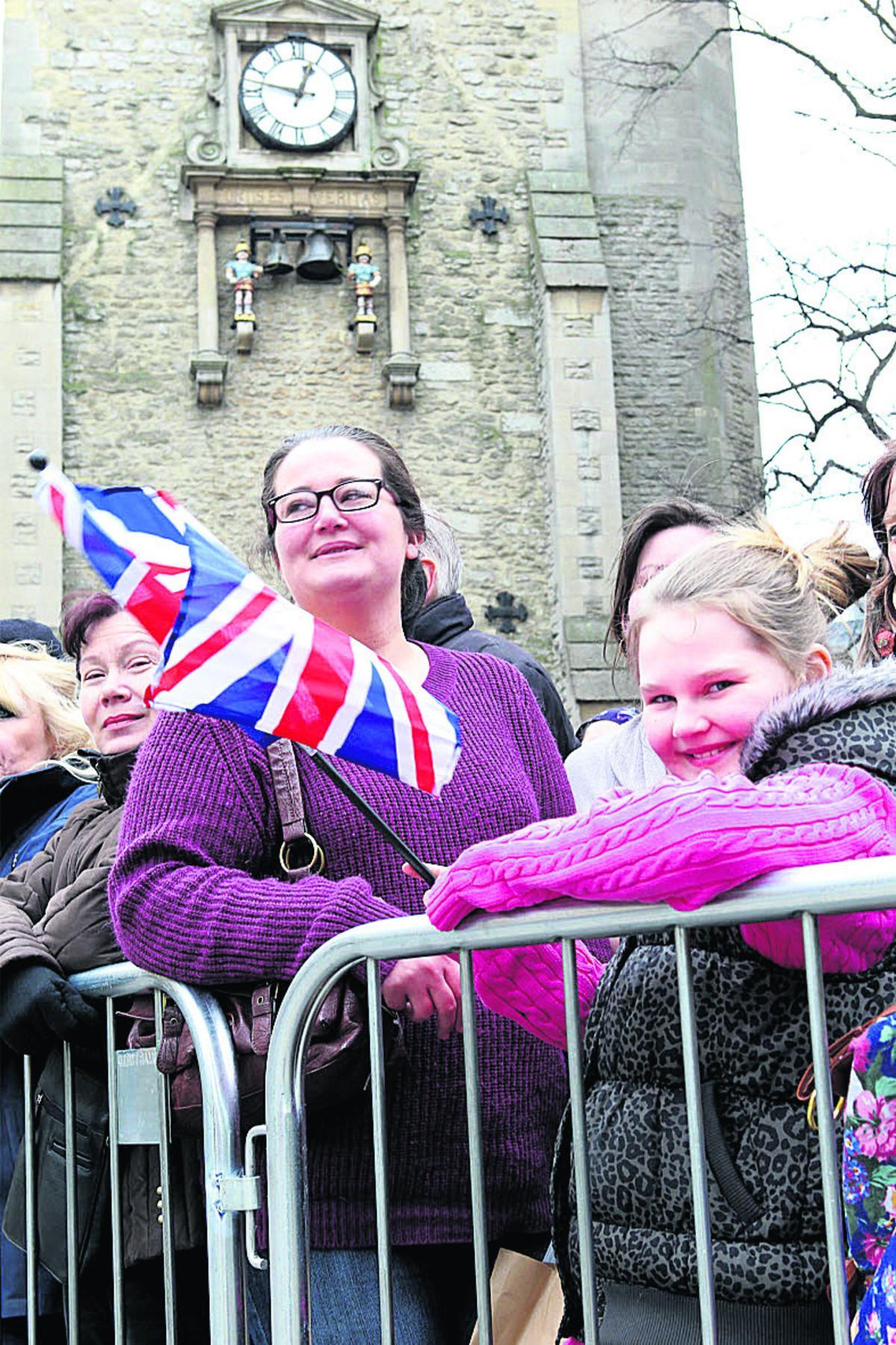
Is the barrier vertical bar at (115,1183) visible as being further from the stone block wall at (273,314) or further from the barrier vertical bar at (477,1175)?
the stone block wall at (273,314)

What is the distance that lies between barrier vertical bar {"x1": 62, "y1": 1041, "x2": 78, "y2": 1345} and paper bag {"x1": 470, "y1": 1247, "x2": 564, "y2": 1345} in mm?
857

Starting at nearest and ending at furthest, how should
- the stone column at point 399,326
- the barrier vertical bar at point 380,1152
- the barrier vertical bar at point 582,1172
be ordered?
the barrier vertical bar at point 582,1172 < the barrier vertical bar at point 380,1152 < the stone column at point 399,326

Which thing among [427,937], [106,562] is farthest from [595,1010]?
[106,562]

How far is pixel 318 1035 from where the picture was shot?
245 centimetres

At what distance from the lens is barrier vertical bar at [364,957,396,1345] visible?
90.4 inches

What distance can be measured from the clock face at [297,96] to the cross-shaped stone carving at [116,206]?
1595 mm

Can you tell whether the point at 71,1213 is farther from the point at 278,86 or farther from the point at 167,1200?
the point at 278,86

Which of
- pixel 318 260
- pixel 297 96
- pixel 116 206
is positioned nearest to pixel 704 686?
pixel 318 260

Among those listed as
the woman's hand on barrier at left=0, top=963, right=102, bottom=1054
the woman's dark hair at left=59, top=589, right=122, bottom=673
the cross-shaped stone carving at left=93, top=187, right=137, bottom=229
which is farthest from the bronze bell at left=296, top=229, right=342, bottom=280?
the woman's hand on barrier at left=0, top=963, right=102, bottom=1054

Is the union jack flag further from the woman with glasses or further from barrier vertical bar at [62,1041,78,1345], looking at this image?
barrier vertical bar at [62,1041,78,1345]

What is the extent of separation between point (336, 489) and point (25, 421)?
52.7ft

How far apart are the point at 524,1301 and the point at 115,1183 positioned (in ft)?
2.51

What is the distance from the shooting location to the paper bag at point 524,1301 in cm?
245

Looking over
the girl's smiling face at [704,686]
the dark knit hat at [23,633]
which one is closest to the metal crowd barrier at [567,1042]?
the girl's smiling face at [704,686]
